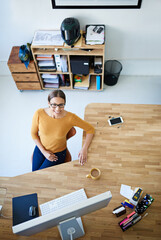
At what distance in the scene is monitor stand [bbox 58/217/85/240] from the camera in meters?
1.31

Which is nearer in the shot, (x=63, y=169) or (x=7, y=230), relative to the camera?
(x=7, y=230)

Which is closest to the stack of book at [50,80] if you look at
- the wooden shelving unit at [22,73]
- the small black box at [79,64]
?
the wooden shelving unit at [22,73]

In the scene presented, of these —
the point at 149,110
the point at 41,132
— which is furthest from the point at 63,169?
the point at 149,110

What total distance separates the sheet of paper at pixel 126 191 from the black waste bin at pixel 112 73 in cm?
227

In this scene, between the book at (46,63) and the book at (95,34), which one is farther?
the book at (46,63)

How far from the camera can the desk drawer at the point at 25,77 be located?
11.1 feet

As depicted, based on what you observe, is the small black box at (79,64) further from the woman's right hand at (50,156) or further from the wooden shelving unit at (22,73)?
the woman's right hand at (50,156)

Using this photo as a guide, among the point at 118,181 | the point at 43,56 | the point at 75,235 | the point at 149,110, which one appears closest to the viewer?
the point at 75,235

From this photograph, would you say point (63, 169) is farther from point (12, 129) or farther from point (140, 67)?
point (140, 67)

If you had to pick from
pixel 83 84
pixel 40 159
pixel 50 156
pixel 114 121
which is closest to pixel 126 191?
pixel 114 121

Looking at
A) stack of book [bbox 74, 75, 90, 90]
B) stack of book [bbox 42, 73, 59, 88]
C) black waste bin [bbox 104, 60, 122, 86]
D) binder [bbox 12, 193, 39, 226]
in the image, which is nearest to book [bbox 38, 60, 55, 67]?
stack of book [bbox 42, 73, 59, 88]

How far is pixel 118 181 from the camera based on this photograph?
1794 millimetres

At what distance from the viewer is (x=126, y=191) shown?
5.70 ft

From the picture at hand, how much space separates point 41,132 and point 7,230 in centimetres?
88
